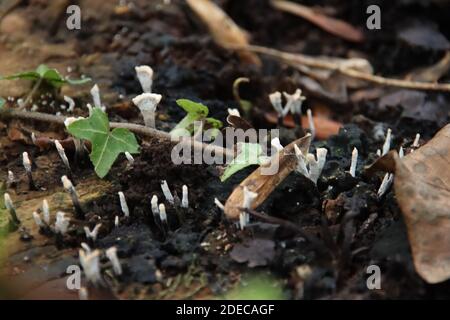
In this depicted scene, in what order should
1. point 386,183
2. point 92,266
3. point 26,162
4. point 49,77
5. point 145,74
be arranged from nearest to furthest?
point 92,266, point 386,183, point 26,162, point 145,74, point 49,77

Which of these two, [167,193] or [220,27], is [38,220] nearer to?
[167,193]

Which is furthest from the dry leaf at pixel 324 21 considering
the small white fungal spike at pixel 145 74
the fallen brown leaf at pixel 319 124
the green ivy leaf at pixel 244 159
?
the green ivy leaf at pixel 244 159

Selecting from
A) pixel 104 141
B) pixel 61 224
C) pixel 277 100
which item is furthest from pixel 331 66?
pixel 61 224

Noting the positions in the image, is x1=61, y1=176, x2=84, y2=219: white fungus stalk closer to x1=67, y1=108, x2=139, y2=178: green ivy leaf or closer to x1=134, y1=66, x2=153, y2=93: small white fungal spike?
x1=67, y1=108, x2=139, y2=178: green ivy leaf

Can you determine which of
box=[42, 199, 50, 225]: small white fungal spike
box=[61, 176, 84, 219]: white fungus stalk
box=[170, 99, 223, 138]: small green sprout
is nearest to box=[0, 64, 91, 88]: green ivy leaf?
box=[170, 99, 223, 138]: small green sprout

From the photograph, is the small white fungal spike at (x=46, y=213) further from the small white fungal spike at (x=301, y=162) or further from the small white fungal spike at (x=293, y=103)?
the small white fungal spike at (x=293, y=103)

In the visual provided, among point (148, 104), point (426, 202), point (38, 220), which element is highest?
point (148, 104)
